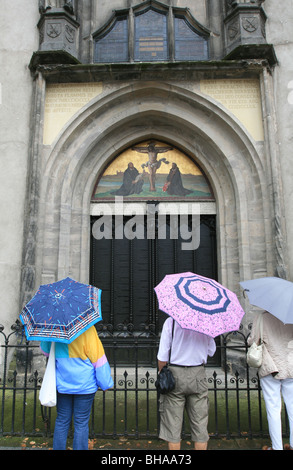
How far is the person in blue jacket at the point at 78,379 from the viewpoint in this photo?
278 cm

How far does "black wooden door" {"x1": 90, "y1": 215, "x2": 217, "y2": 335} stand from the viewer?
7.57 m

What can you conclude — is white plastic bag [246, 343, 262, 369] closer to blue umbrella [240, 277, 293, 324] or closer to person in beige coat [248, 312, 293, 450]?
person in beige coat [248, 312, 293, 450]

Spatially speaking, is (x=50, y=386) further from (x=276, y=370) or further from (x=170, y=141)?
(x=170, y=141)

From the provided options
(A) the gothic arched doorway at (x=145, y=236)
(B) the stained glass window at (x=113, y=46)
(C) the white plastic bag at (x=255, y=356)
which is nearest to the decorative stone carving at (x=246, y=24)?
(B) the stained glass window at (x=113, y=46)

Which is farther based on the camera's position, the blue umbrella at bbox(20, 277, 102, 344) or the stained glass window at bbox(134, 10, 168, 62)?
the stained glass window at bbox(134, 10, 168, 62)

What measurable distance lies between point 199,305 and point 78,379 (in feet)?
3.80

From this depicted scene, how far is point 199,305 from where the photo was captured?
105 inches

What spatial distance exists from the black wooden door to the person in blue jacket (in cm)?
467

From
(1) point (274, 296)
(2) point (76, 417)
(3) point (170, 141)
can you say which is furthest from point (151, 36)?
(2) point (76, 417)

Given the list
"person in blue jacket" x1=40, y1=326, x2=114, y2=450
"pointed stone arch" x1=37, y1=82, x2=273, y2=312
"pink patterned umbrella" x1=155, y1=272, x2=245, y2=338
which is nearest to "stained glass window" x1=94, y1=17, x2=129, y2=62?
"pointed stone arch" x1=37, y1=82, x2=273, y2=312

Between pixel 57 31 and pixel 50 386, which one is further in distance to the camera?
pixel 57 31

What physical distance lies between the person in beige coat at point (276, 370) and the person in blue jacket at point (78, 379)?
5.13 feet

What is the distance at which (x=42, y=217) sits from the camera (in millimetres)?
6965
